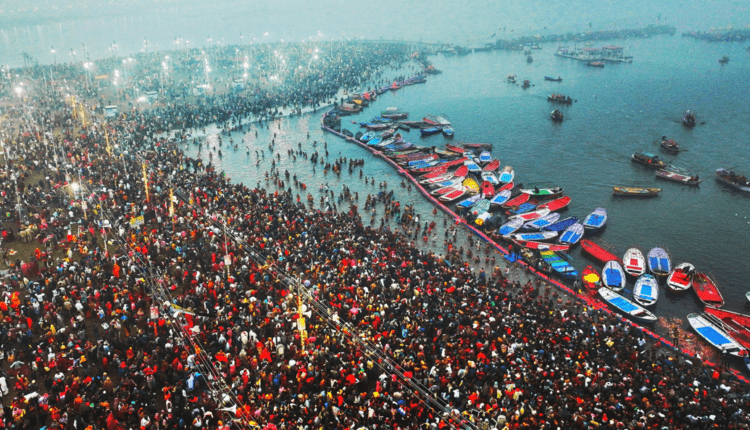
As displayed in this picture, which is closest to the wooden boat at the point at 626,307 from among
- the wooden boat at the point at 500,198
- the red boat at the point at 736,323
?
the red boat at the point at 736,323

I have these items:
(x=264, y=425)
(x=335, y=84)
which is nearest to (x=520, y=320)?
(x=264, y=425)

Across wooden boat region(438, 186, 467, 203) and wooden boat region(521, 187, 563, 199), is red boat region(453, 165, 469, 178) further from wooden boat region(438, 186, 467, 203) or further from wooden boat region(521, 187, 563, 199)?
wooden boat region(521, 187, 563, 199)

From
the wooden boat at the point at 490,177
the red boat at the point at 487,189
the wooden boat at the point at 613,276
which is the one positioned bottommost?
the wooden boat at the point at 613,276

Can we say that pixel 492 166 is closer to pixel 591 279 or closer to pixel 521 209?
pixel 521 209

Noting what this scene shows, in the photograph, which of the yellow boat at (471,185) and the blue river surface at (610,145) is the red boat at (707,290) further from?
the yellow boat at (471,185)

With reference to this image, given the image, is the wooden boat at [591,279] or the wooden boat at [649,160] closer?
the wooden boat at [591,279]

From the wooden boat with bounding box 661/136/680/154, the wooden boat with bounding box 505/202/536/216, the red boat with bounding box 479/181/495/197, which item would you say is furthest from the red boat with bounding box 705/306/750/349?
the wooden boat with bounding box 661/136/680/154

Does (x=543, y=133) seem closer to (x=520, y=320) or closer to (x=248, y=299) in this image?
(x=520, y=320)

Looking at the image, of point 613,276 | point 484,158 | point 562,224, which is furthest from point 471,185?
point 613,276
